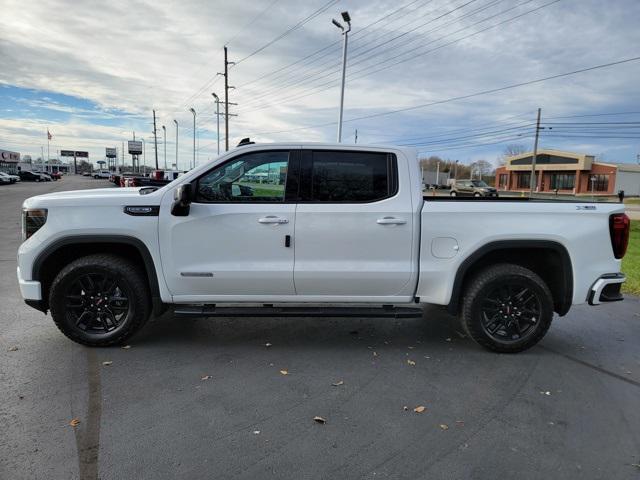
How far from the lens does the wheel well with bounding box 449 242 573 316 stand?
14.5 feet

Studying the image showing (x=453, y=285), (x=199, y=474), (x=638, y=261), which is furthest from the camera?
(x=638, y=261)

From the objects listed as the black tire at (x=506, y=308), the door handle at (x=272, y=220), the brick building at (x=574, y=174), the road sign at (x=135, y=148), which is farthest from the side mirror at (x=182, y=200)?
the road sign at (x=135, y=148)

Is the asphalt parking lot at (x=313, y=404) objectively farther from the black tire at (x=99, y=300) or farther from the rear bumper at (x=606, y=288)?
the rear bumper at (x=606, y=288)

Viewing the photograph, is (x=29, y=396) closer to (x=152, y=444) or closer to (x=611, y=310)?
(x=152, y=444)

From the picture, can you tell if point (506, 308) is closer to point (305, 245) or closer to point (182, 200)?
point (305, 245)

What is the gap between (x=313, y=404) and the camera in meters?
3.53

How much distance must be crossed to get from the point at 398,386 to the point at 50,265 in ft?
11.3

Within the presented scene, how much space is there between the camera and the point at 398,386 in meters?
3.86

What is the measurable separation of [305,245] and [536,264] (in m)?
2.41

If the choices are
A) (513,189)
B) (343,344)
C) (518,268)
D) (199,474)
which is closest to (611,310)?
(518,268)

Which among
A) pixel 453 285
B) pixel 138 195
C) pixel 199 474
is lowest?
pixel 199 474

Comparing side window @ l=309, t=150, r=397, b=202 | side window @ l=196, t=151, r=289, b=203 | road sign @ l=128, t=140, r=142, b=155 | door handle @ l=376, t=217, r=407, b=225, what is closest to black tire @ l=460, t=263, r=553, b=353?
door handle @ l=376, t=217, r=407, b=225

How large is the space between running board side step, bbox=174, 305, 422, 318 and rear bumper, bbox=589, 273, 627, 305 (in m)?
1.65

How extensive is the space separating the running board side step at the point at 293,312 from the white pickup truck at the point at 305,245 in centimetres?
2
